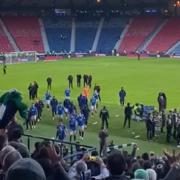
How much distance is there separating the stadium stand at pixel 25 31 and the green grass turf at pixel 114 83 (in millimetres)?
12729

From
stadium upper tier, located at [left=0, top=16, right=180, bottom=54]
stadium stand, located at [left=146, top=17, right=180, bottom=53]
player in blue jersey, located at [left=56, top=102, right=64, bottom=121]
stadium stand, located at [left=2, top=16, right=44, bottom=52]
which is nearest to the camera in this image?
player in blue jersey, located at [left=56, top=102, right=64, bottom=121]

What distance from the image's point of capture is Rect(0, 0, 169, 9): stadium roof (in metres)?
79.4

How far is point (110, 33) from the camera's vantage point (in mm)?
79250

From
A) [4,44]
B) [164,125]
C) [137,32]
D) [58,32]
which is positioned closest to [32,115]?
[164,125]

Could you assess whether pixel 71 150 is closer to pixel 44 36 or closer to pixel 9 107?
pixel 9 107

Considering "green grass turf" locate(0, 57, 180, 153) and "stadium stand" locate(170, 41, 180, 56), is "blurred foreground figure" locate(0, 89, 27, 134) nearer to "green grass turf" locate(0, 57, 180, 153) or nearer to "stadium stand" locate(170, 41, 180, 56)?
"green grass turf" locate(0, 57, 180, 153)

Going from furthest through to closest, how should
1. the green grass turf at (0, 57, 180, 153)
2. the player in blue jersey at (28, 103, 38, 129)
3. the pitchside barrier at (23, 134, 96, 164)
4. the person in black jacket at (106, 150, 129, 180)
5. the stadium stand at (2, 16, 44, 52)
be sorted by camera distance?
the stadium stand at (2, 16, 44, 52)
the player in blue jersey at (28, 103, 38, 129)
the green grass turf at (0, 57, 180, 153)
the pitchside barrier at (23, 134, 96, 164)
the person in black jacket at (106, 150, 129, 180)

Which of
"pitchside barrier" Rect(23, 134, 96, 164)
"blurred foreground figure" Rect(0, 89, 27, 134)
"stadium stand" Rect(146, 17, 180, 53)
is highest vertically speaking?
"stadium stand" Rect(146, 17, 180, 53)

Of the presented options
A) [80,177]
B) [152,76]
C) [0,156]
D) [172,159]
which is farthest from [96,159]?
[152,76]

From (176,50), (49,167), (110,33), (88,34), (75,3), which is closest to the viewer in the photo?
(49,167)

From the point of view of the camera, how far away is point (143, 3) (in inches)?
3125

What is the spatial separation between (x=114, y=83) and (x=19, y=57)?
24.2 m

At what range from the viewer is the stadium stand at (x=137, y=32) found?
246ft

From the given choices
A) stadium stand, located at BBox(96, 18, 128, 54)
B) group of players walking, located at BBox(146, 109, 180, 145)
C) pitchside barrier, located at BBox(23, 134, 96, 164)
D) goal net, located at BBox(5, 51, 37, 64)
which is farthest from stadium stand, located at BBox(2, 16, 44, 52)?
pitchside barrier, located at BBox(23, 134, 96, 164)
